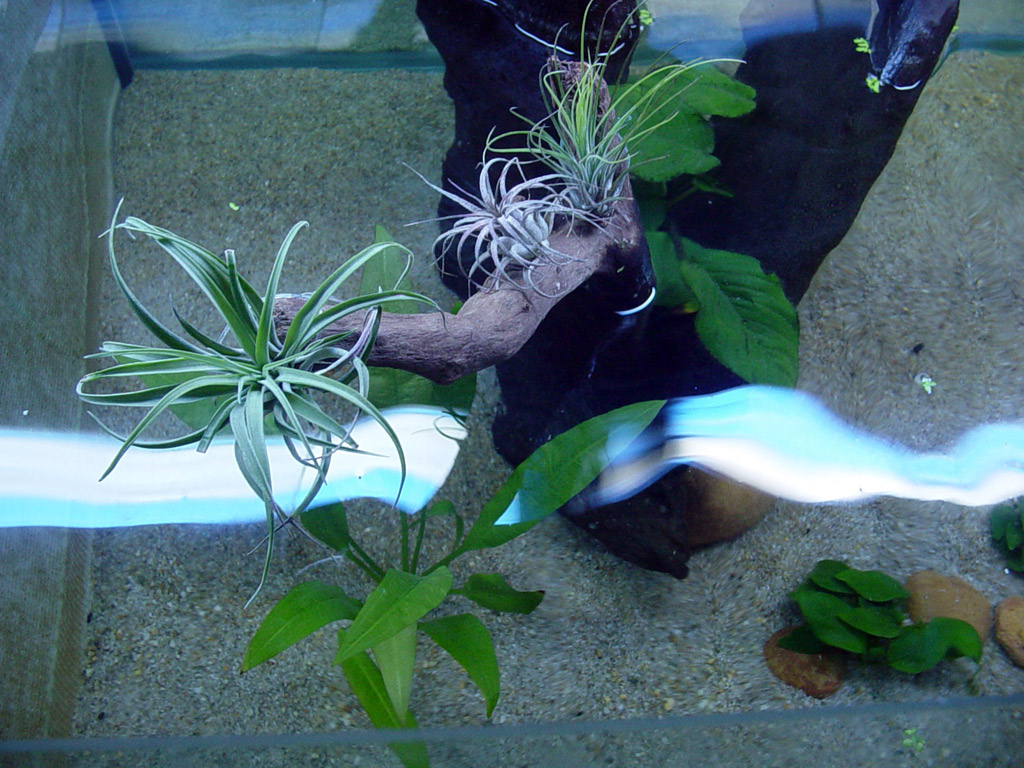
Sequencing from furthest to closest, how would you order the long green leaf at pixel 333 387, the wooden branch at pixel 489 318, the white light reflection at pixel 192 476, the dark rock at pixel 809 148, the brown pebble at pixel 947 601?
the dark rock at pixel 809 148 < the white light reflection at pixel 192 476 < the brown pebble at pixel 947 601 < the wooden branch at pixel 489 318 < the long green leaf at pixel 333 387

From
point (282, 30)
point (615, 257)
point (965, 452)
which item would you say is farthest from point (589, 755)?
point (282, 30)

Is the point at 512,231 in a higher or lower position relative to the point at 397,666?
higher

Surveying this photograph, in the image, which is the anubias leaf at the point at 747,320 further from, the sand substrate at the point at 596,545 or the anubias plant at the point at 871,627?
the anubias plant at the point at 871,627

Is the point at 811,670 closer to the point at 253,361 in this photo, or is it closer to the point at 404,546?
the point at 404,546

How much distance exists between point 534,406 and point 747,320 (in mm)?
530

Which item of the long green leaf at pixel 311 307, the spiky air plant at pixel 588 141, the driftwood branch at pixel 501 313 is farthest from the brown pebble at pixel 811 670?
the long green leaf at pixel 311 307

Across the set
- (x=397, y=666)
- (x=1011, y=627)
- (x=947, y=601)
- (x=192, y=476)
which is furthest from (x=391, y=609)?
(x=1011, y=627)

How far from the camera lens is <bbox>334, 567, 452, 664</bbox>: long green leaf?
1033 millimetres

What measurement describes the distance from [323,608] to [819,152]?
1635mm

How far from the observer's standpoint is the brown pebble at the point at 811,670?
135 cm

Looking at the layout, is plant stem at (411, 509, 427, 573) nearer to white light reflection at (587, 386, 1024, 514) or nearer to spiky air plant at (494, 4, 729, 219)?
white light reflection at (587, 386, 1024, 514)

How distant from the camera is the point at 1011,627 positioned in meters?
1.40

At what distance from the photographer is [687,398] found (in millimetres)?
1638

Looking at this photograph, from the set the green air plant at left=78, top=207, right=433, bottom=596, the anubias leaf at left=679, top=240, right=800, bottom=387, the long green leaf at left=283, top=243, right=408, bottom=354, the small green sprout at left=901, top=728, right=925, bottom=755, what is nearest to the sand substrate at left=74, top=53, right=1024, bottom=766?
the small green sprout at left=901, top=728, right=925, bottom=755
